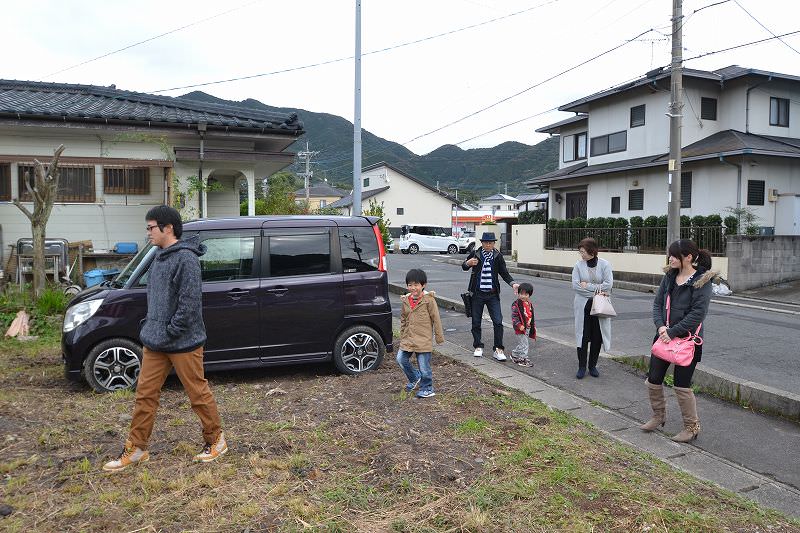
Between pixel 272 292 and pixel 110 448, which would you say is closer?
pixel 110 448

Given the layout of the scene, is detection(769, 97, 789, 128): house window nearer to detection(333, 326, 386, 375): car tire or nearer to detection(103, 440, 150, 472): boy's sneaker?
detection(333, 326, 386, 375): car tire

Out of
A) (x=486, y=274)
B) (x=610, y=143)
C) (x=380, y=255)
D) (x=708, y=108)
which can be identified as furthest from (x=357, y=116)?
(x=610, y=143)

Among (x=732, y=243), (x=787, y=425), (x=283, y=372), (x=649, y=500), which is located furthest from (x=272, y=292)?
(x=732, y=243)

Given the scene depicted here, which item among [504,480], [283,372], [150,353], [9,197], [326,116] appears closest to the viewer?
[504,480]

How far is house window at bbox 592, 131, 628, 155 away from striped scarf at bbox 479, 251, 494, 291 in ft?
63.1

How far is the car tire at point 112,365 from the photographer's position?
5.70m

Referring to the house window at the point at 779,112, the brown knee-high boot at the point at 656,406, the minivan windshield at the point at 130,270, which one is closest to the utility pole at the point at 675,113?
the house window at the point at 779,112

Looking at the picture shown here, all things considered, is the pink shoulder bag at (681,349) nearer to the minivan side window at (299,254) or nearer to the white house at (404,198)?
the minivan side window at (299,254)

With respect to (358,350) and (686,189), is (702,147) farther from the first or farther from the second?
(358,350)

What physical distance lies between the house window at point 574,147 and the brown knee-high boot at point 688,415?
83.4 ft

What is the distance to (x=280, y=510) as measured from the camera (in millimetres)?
Answer: 3330

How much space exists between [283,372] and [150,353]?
294 centimetres

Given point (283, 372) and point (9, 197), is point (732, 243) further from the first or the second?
point (9, 197)

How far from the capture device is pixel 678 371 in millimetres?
4762
